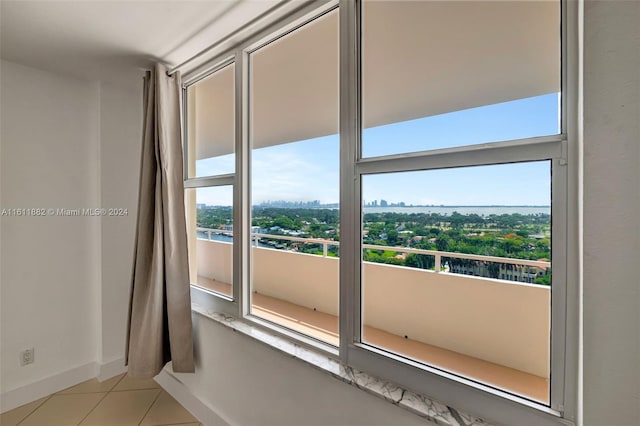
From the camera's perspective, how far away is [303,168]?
2.54 metres

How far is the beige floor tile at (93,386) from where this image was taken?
7.43ft

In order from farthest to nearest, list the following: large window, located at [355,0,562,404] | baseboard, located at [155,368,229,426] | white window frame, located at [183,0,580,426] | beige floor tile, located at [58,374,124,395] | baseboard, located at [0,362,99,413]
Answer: beige floor tile, located at [58,374,124,395]
baseboard, located at [0,362,99,413]
baseboard, located at [155,368,229,426]
large window, located at [355,0,562,404]
white window frame, located at [183,0,580,426]

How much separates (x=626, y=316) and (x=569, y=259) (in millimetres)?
192

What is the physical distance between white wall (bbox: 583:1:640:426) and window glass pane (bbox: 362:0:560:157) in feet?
0.68

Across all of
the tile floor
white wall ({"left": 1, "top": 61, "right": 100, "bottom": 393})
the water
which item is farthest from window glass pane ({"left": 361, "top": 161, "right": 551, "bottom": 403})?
white wall ({"left": 1, "top": 61, "right": 100, "bottom": 393})

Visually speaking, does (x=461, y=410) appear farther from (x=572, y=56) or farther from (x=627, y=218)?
(x=572, y=56)

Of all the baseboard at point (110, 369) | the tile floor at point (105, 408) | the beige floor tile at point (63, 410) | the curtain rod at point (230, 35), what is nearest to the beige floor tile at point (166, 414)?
the tile floor at point (105, 408)

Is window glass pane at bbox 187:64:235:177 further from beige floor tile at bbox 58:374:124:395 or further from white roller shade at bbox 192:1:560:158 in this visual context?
beige floor tile at bbox 58:374:124:395

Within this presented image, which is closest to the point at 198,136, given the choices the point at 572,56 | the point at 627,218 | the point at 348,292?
the point at 348,292

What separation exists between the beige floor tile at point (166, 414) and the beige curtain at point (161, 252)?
0.32m

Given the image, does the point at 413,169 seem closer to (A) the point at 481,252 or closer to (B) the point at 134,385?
(A) the point at 481,252

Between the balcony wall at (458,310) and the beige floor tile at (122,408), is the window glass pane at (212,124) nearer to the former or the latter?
the balcony wall at (458,310)

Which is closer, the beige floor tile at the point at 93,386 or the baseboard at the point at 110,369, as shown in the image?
the beige floor tile at the point at 93,386

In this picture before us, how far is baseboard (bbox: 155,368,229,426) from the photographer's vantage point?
186cm
